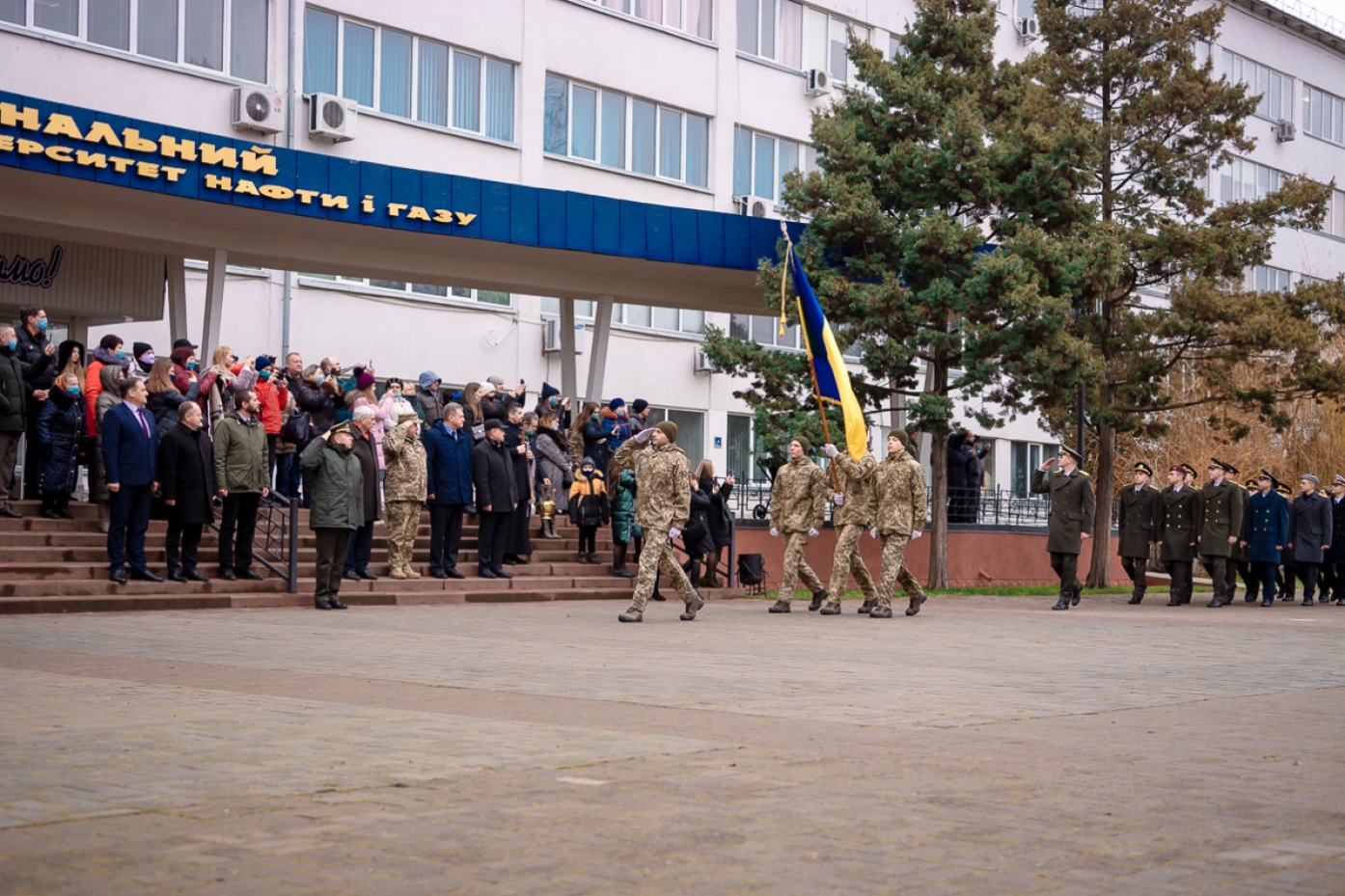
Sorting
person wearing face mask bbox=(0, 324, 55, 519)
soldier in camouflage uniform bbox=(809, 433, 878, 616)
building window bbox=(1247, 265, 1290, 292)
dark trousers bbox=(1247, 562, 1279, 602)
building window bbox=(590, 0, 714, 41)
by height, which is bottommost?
dark trousers bbox=(1247, 562, 1279, 602)

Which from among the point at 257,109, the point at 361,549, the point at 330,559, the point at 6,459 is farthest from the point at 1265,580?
the point at 257,109

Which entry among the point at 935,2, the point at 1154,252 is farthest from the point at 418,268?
the point at 1154,252

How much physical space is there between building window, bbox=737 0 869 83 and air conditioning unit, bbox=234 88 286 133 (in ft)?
45.4

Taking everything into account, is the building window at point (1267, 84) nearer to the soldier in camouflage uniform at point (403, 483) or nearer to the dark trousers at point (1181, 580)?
the dark trousers at point (1181, 580)

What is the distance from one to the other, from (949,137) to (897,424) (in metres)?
13.9

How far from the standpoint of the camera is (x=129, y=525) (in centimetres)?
1598

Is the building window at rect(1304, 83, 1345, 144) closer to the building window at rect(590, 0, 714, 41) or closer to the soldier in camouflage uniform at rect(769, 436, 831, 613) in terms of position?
the building window at rect(590, 0, 714, 41)

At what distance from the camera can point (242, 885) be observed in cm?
468

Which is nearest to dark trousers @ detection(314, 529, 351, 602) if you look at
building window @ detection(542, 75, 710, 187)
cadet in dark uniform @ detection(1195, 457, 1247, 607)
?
cadet in dark uniform @ detection(1195, 457, 1247, 607)

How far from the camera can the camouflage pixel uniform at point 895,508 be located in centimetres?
1775

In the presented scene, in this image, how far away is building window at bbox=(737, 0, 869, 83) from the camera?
3938 centimetres

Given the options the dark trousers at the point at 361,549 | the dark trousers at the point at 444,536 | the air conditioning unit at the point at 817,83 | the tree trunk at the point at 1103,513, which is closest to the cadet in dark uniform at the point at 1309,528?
the tree trunk at the point at 1103,513

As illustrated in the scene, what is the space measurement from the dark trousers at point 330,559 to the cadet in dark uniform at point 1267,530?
15.5 metres

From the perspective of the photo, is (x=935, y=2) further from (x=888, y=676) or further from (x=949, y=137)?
(x=888, y=676)
